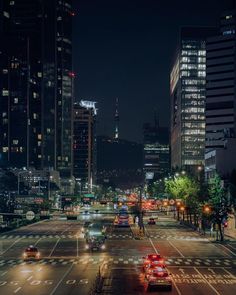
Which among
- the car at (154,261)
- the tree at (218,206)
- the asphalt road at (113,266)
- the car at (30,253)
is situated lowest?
the asphalt road at (113,266)

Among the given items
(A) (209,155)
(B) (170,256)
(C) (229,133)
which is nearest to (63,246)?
(B) (170,256)

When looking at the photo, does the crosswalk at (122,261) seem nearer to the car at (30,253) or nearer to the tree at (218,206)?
the car at (30,253)

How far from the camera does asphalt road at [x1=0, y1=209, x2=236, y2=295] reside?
50750 millimetres

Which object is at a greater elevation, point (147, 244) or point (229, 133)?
point (229, 133)

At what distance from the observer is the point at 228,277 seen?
58312 millimetres

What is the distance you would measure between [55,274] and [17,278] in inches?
161

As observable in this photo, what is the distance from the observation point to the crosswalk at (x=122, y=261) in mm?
69675

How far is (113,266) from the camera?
6638cm

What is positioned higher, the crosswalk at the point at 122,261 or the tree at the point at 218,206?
the tree at the point at 218,206

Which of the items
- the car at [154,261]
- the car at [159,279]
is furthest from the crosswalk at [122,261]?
the car at [159,279]

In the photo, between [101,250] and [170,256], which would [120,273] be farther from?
[101,250]

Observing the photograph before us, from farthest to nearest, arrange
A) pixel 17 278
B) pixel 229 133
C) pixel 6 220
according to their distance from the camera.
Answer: pixel 229 133 < pixel 6 220 < pixel 17 278

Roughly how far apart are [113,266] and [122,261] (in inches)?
208

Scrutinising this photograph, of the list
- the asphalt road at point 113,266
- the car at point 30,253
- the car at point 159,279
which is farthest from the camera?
the car at point 30,253
